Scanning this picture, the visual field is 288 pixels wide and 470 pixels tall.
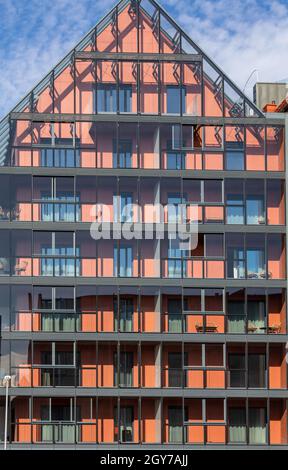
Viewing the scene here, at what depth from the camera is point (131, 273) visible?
42906 millimetres

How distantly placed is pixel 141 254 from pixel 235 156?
7.01 meters

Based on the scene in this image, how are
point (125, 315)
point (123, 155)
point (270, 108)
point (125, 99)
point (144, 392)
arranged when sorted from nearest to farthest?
point (144, 392) < point (125, 315) < point (123, 155) < point (125, 99) < point (270, 108)

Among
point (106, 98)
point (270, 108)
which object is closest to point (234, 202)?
point (270, 108)

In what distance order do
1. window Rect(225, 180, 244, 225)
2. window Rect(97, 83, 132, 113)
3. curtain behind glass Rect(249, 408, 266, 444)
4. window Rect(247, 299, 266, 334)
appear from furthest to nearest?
window Rect(97, 83, 132, 113) < window Rect(225, 180, 244, 225) < window Rect(247, 299, 266, 334) < curtain behind glass Rect(249, 408, 266, 444)

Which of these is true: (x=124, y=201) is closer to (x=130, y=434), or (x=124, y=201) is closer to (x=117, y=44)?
(x=117, y=44)

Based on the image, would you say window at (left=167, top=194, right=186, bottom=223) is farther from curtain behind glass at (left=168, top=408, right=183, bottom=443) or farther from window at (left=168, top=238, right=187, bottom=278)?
curtain behind glass at (left=168, top=408, right=183, bottom=443)

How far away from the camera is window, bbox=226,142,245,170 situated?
145 feet

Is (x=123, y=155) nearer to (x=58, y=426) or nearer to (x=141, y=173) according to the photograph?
(x=141, y=173)

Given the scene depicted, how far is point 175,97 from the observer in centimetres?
4484

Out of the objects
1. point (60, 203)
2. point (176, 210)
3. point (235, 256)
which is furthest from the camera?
point (176, 210)

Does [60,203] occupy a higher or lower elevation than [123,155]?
lower

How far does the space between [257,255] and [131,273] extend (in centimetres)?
641

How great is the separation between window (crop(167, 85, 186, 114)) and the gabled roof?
1.65 m

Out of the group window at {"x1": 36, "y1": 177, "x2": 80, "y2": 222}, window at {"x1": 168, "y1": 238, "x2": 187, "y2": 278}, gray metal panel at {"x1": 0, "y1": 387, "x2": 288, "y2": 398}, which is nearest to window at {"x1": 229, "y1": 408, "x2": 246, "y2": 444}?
gray metal panel at {"x1": 0, "y1": 387, "x2": 288, "y2": 398}
